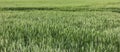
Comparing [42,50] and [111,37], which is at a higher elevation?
[42,50]

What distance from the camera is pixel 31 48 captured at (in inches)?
201

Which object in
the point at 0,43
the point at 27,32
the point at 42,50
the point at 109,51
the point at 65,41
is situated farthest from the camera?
the point at 27,32

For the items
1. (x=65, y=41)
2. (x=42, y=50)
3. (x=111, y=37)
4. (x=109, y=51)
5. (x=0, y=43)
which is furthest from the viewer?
(x=111, y=37)

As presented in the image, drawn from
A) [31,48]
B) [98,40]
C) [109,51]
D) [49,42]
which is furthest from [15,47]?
[98,40]

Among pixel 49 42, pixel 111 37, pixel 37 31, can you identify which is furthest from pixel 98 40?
pixel 37 31

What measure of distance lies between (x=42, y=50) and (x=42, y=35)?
226 cm

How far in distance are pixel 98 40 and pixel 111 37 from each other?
1.66 ft

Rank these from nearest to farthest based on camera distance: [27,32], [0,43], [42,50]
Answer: [42,50]
[0,43]
[27,32]

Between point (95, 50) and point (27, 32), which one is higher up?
point (95, 50)

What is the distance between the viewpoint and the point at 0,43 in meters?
5.78

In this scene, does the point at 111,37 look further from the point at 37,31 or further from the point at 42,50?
the point at 42,50

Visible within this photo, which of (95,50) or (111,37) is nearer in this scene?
(95,50)

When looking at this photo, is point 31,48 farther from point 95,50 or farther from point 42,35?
point 42,35

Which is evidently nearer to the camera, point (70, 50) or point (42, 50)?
point (42, 50)
